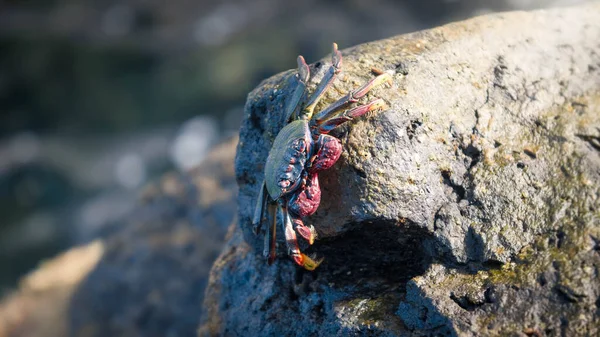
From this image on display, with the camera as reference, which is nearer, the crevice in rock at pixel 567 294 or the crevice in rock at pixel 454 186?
the crevice in rock at pixel 567 294

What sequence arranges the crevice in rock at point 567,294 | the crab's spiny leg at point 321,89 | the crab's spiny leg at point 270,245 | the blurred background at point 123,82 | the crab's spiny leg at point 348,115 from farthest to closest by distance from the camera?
the blurred background at point 123,82 < the crab's spiny leg at point 270,245 < the crab's spiny leg at point 321,89 < the crab's spiny leg at point 348,115 < the crevice in rock at point 567,294

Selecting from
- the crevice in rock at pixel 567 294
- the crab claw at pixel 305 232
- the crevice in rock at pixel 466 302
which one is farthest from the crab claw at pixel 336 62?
the crevice in rock at pixel 567 294

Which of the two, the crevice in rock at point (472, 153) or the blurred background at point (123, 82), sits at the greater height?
the blurred background at point (123, 82)

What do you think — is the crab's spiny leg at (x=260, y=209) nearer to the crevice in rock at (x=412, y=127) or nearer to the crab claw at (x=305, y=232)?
the crab claw at (x=305, y=232)

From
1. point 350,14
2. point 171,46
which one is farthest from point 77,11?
point 350,14

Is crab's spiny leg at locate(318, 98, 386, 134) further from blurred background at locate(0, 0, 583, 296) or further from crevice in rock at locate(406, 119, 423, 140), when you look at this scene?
blurred background at locate(0, 0, 583, 296)

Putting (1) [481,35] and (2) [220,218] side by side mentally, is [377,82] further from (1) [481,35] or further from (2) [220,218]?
(2) [220,218]

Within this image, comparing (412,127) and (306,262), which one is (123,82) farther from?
(412,127)
